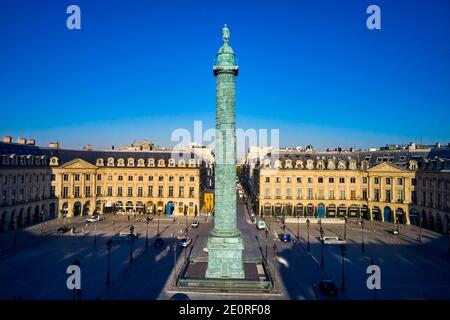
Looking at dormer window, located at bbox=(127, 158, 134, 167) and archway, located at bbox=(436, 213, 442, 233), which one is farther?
dormer window, located at bbox=(127, 158, 134, 167)

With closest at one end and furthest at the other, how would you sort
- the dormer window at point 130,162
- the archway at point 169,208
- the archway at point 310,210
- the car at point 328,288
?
the car at point 328,288
the archway at point 310,210
the archway at point 169,208
the dormer window at point 130,162

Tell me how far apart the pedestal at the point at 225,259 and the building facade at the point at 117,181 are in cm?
4168

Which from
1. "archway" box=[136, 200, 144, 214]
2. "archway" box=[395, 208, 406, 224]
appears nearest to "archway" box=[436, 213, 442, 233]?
"archway" box=[395, 208, 406, 224]

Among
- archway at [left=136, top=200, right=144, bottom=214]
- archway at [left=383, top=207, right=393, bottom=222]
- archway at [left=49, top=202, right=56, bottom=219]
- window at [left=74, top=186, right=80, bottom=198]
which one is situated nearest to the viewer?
archway at [left=383, top=207, right=393, bottom=222]

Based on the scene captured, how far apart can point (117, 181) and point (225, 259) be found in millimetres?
48855

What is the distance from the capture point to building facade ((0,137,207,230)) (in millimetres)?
70250

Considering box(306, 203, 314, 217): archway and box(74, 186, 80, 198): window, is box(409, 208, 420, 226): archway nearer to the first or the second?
box(306, 203, 314, 217): archway

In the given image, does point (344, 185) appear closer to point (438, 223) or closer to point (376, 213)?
point (376, 213)

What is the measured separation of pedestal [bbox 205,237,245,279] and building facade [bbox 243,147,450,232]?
40.9m

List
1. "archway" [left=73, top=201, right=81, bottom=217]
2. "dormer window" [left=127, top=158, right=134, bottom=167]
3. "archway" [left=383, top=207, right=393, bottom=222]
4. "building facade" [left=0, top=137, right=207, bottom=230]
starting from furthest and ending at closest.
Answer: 1. "dormer window" [left=127, top=158, right=134, bottom=167]
2. "archway" [left=73, top=201, right=81, bottom=217]
3. "building facade" [left=0, top=137, right=207, bottom=230]
4. "archway" [left=383, top=207, right=393, bottom=222]

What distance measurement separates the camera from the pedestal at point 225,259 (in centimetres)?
3098

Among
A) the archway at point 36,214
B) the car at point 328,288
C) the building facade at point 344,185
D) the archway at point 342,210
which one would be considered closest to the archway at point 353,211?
the building facade at point 344,185

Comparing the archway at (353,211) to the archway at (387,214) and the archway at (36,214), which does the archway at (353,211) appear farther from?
the archway at (36,214)

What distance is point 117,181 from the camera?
74188mm
